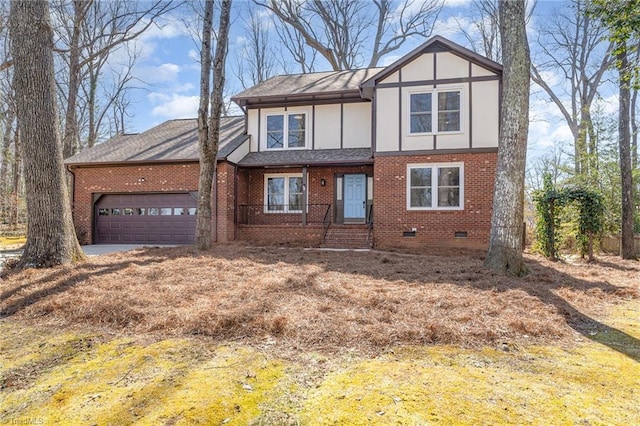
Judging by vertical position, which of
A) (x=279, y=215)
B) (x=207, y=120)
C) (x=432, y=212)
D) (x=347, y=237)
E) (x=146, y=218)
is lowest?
(x=347, y=237)

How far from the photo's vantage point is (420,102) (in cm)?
1243

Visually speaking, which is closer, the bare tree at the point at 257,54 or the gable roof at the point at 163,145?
the gable roof at the point at 163,145

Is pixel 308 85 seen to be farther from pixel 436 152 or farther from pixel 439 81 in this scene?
pixel 436 152

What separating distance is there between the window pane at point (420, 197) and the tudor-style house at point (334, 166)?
3cm

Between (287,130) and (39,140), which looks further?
(287,130)

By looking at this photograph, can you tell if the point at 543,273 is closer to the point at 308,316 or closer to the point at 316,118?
the point at 308,316

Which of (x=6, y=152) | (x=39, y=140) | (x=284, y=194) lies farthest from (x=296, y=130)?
(x=6, y=152)

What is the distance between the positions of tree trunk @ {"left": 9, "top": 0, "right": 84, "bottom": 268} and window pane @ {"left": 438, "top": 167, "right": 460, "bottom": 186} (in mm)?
10256

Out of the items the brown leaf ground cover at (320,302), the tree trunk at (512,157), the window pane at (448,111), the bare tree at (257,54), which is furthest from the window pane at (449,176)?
the bare tree at (257,54)

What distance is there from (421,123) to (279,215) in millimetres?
6354

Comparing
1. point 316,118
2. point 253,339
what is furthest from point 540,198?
point 253,339

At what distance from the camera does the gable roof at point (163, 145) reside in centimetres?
1395

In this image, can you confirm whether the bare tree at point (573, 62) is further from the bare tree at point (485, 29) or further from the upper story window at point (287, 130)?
the upper story window at point (287, 130)

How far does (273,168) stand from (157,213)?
4799 millimetres
